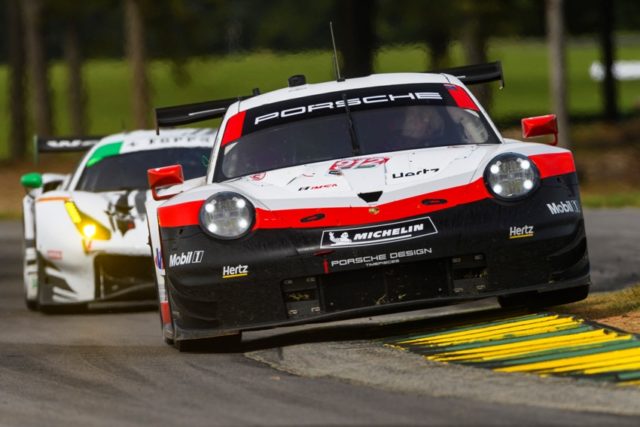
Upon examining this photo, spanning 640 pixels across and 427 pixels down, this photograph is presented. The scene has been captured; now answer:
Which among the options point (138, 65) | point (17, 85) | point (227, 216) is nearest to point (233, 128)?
point (227, 216)

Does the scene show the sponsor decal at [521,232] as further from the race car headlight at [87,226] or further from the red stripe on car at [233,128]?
the race car headlight at [87,226]

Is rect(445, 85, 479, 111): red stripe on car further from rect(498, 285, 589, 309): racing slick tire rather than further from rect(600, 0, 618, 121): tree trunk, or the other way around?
rect(600, 0, 618, 121): tree trunk

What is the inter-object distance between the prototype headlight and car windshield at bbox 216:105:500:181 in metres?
0.79

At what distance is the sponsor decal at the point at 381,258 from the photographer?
7879 millimetres

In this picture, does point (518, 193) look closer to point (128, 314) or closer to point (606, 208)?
point (128, 314)

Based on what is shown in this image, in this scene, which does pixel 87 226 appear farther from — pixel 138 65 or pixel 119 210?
pixel 138 65

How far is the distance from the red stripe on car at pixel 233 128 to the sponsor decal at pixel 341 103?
105 mm

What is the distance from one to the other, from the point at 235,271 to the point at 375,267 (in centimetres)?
67

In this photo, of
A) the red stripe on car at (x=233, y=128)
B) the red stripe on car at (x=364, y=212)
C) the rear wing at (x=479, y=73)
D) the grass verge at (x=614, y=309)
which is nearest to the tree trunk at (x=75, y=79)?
the rear wing at (x=479, y=73)

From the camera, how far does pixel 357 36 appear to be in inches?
1468

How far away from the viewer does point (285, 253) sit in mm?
7910

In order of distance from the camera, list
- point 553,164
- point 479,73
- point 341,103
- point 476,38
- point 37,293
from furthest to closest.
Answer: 1. point 476,38
2. point 37,293
3. point 479,73
4. point 341,103
5. point 553,164

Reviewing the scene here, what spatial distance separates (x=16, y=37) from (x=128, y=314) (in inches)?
1645

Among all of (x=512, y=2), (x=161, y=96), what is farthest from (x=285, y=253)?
(x=161, y=96)
